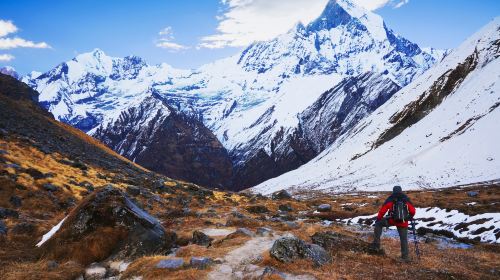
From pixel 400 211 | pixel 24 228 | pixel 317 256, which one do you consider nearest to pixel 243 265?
pixel 317 256

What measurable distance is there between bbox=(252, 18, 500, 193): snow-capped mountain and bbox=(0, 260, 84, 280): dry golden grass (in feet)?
299

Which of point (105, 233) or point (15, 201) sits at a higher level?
point (15, 201)

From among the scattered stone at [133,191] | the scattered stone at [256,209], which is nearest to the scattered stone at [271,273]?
the scattered stone at [133,191]

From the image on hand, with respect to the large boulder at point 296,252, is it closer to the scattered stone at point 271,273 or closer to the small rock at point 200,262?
the scattered stone at point 271,273

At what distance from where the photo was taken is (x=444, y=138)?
131250 mm

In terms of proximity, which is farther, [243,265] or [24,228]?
[24,228]

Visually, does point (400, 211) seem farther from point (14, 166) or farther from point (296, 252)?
point (14, 166)

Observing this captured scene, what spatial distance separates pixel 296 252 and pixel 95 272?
308 inches

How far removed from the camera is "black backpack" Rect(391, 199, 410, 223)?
1697 centimetres

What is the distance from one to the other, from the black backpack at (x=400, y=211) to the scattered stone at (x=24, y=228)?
60.0ft

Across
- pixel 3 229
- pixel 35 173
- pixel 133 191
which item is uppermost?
pixel 35 173

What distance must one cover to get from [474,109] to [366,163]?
44497 mm

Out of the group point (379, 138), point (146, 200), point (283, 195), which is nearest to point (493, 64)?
point (379, 138)

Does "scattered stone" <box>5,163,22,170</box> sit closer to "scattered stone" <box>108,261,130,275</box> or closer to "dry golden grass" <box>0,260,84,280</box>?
"dry golden grass" <box>0,260,84,280</box>
